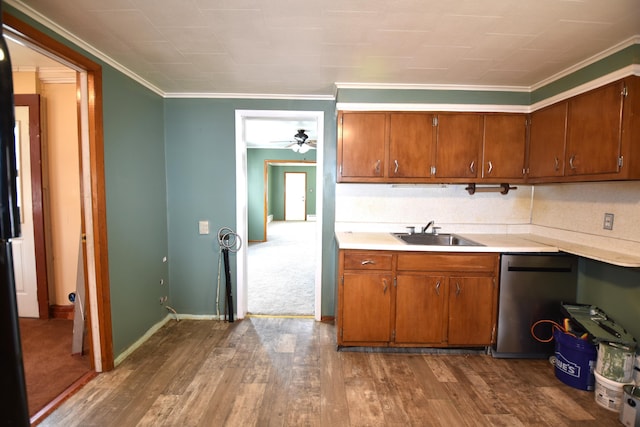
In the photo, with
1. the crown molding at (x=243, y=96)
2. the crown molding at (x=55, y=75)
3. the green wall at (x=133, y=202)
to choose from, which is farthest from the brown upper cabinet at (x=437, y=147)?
the crown molding at (x=55, y=75)

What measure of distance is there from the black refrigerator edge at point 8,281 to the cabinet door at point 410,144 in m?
2.54

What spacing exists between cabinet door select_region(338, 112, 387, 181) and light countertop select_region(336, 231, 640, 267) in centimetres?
61

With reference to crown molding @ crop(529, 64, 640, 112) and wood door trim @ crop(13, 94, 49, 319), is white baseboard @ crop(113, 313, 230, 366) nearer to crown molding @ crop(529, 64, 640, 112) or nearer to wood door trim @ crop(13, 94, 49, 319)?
wood door trim @ crop(13, 94, 49, 319)

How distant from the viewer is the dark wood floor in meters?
1.86

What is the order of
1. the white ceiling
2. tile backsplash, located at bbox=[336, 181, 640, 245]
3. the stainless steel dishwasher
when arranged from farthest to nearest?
tile backsplash, located at bbox=[336, 181, 640, 245] → the stainless steel dishwasher → the white ceiling

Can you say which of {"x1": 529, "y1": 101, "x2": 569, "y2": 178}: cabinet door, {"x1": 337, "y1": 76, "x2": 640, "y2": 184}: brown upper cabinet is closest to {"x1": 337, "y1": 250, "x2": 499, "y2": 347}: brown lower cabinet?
{"x1": 337, "y1": 76, "x2": 640, "y2": 184}: brown upper cabinet

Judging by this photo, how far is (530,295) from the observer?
2.46 m

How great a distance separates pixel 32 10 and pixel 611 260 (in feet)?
12.6

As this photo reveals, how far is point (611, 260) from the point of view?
6.47 feet

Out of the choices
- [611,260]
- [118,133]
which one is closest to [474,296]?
[611,260]

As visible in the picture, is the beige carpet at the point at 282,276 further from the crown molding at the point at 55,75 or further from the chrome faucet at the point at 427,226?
the crown molding at the point at 55,75

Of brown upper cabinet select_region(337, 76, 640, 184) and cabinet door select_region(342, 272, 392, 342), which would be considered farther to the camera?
brown upper cabinet select_region(337, 76, 640, 184)

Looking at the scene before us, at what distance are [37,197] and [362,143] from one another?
326cm

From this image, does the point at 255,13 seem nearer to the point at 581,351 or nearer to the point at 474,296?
the point at 474,296
